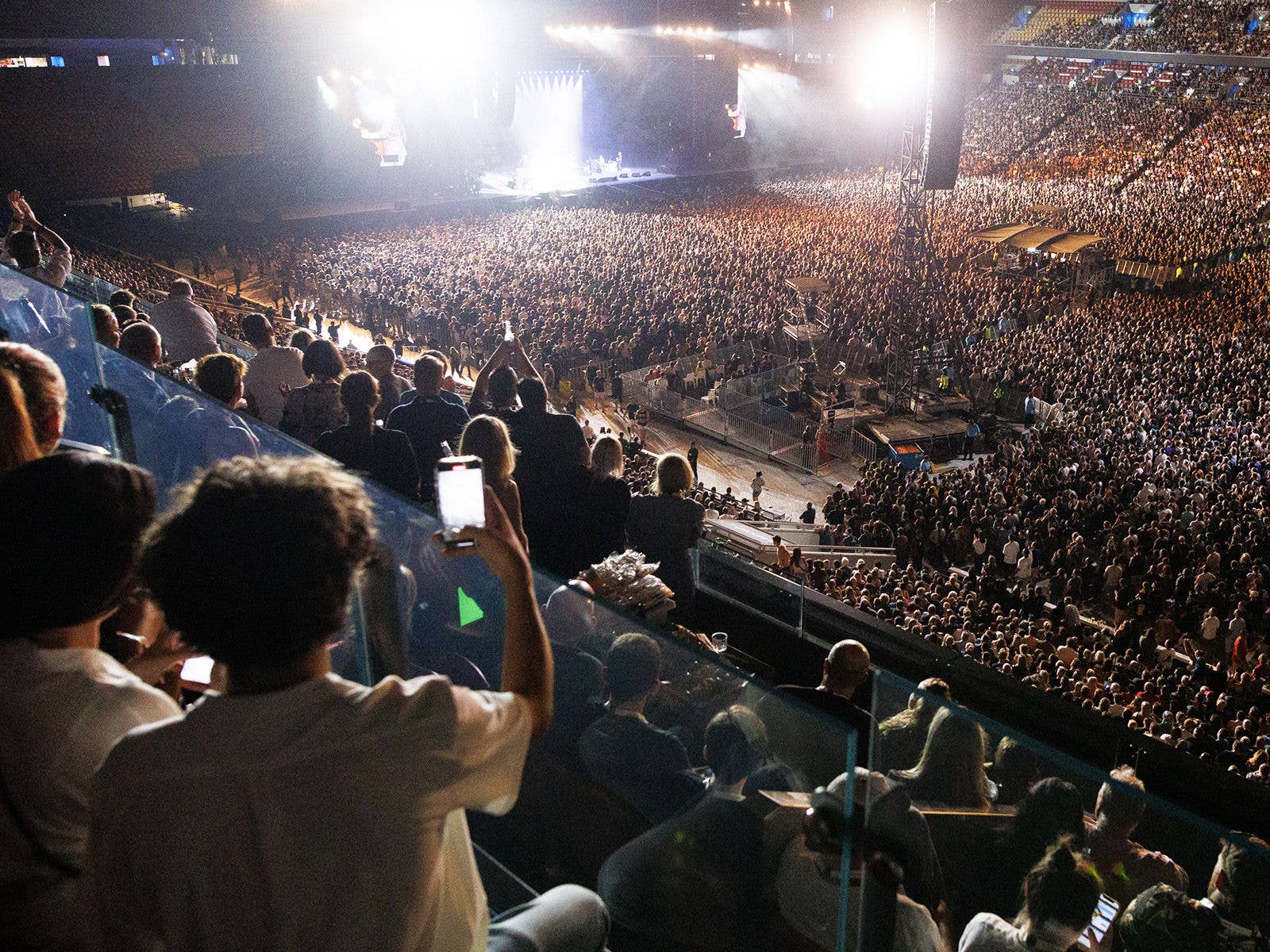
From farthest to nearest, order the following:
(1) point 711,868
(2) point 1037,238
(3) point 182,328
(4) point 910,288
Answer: (2) point 1037,238 < (4) point 910,288 < (3) point 182,328 < (1) point 711,868

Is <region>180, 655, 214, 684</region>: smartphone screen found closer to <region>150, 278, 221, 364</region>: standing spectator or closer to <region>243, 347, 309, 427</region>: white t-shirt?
<region>243, 347, 309, 427</region>: white t-shirt

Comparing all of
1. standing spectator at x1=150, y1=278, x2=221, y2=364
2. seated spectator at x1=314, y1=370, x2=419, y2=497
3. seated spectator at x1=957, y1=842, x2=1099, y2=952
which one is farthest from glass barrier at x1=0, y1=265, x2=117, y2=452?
seated spectator at x1=957, y1=842, x2=1099, y2=952

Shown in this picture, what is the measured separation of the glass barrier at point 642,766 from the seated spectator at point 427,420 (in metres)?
2.33

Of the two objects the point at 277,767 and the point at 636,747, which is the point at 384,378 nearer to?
the point at 636,747

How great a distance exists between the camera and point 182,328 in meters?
6.62

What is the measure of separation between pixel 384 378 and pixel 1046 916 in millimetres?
4716

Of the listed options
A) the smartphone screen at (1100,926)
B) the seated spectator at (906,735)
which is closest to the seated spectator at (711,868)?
the seated spectator at (906,735)

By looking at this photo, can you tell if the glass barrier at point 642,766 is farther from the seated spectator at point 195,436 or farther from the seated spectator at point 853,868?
the seated spectator at point 195,436

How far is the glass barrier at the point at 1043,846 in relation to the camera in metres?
2.43

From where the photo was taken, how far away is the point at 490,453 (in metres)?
3.37

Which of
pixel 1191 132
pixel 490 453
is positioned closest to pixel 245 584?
pixel 490 453

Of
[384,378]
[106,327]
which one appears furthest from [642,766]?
[106,327]

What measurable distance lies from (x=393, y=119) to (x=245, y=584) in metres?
42.0

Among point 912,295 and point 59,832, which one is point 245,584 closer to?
point 59,832
